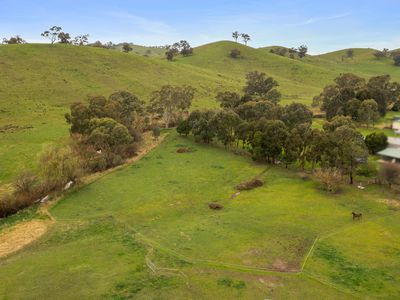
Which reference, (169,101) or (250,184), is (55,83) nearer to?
(169,101)

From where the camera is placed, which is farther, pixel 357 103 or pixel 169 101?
pixel 357 103

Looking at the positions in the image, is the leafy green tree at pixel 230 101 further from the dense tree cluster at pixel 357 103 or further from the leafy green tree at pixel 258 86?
the leafy green tree at pixel 258 86

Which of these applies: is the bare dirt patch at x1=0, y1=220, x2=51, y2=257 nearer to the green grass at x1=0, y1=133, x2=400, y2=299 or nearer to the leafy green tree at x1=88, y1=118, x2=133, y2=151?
the green grass at x1=0, y1=133, x2=400, y2=299

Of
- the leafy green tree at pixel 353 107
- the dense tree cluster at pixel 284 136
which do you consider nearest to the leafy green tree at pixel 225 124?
the dense tree cluster at pixel 284 136

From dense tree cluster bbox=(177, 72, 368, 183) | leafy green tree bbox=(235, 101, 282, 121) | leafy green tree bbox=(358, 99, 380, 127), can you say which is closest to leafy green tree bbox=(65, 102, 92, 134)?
dense tree cluster bbox=(177, 72, 368, 183)

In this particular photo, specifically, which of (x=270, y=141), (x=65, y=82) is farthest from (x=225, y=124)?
(x=65, y=82)
